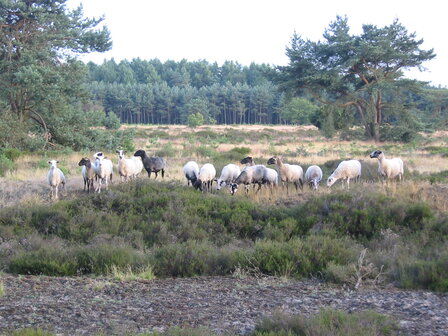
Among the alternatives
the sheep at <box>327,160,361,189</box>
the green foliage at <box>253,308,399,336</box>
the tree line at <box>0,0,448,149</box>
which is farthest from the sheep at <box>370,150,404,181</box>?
the tree line at <box>0,0,448,149</box>

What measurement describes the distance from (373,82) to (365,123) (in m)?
4.21

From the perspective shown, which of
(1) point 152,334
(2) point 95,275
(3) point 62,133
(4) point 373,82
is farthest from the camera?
(4) point 373,82

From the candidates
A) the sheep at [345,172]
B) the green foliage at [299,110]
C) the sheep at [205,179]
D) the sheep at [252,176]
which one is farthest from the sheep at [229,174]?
the green foliage at [299,110]

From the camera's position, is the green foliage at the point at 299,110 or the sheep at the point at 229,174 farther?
the green foliage at the point at 299,110

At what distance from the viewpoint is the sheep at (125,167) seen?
18906 mm

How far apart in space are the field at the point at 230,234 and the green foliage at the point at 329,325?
119 millimetres

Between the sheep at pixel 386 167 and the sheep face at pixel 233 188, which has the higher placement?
the sheep at pixel 386 167

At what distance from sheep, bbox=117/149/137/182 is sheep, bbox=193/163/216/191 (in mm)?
2946

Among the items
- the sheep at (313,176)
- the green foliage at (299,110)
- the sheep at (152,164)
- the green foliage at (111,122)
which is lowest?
the sheep at (313,176)

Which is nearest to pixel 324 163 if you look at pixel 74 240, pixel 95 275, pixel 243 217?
pixel 243 217

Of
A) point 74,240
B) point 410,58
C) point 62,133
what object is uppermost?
point 410,58

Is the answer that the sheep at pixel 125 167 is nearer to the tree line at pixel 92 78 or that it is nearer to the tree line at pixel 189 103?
the tree line at pixel 92 78

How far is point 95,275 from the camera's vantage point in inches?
364

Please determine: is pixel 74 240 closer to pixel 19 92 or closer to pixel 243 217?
pixel 243 217
